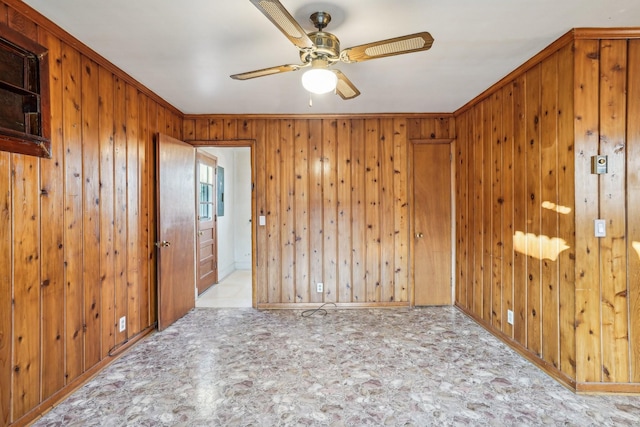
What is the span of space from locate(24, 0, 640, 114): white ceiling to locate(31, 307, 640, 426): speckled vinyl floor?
2.50m

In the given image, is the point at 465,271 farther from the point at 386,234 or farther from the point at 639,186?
the point at 639,186

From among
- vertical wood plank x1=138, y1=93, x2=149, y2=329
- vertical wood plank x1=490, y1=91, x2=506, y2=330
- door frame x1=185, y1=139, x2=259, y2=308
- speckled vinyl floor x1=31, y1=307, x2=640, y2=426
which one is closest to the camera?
speckled vinyl floor x1=31, y1=307, x2=640, y2=426

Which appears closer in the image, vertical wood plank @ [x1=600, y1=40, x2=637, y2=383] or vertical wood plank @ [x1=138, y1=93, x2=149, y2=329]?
vertical wood plank @ [x1=600, y1=40, x2=637, y2=383]

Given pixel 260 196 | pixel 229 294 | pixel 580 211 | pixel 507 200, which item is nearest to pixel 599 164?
pixel 580 211

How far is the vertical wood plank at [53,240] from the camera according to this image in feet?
6.56

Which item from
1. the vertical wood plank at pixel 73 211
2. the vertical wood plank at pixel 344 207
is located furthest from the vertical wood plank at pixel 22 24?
the vertical wood plank at pixel 344 207

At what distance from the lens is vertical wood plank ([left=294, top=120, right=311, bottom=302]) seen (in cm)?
400

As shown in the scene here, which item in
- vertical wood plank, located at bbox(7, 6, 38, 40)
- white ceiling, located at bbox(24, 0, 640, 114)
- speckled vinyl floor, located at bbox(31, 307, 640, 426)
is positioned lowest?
speckled vinyl floor, located at bbox(31, 307, 640, 426)

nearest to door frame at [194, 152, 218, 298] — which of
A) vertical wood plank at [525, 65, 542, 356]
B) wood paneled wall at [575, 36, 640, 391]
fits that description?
vertical wood plank at [525, 65, 542, 356]

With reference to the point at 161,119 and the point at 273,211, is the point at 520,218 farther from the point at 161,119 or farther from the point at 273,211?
the point at 161,119

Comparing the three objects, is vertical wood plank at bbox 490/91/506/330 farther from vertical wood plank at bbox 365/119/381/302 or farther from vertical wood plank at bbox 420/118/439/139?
vertical wood plank at bbox 365/119/381/302

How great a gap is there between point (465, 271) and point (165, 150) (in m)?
3.78

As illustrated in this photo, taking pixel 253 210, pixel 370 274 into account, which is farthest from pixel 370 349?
pixel 253 210

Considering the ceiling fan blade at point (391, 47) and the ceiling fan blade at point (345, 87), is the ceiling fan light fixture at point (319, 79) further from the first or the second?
the ceiling fan blade at point (345, 87)
